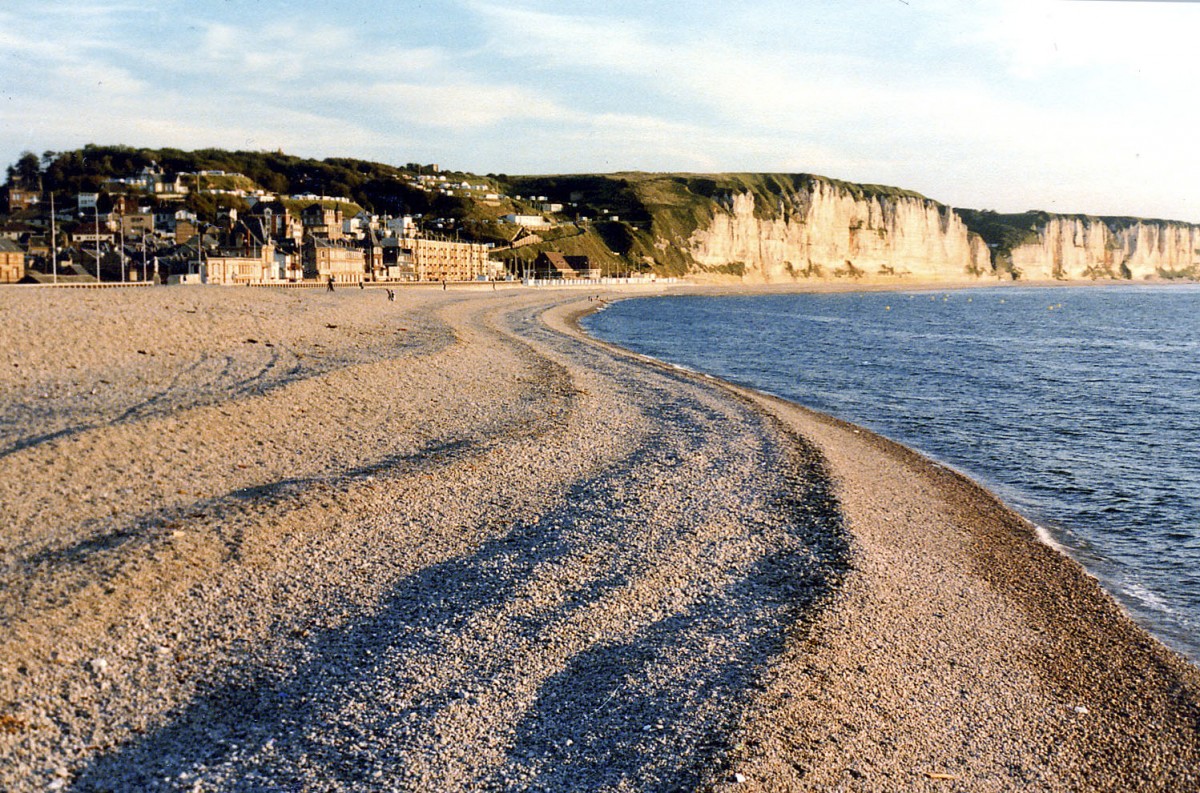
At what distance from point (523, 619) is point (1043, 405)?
2866 centimetres

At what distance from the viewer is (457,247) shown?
140500mm

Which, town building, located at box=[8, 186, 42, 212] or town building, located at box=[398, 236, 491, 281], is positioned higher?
town building, located at box=[8, 186, 42, 212]

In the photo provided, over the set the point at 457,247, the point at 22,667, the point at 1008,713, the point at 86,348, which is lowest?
the point at 1008,713

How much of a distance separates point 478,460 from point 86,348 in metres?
16.8

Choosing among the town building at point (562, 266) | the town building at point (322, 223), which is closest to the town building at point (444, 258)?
the town building at point (562, 266)

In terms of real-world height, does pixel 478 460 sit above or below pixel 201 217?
below

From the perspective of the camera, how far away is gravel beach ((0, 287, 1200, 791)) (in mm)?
7875

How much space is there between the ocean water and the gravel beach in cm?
145

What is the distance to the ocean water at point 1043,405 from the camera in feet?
52.9

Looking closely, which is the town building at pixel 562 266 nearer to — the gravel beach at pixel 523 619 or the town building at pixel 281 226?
the town building at pixel 281 226

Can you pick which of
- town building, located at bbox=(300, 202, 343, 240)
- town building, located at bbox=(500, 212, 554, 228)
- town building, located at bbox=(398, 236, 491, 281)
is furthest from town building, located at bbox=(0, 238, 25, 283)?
town building, located at bbox=(500, 212, 554, 228)

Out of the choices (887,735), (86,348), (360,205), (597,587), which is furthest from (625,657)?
(360,205)

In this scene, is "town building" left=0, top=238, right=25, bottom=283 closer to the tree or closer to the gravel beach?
the gravel beach

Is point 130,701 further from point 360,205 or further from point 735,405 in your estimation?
point 360,205
